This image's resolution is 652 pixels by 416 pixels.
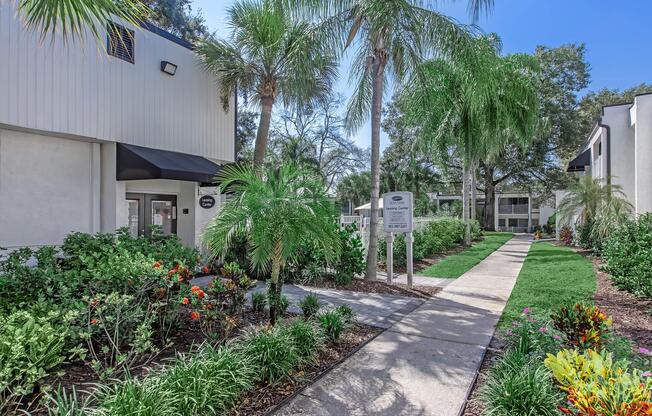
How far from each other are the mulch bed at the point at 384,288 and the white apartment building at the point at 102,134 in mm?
4151

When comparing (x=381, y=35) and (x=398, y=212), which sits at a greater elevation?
(x=381, y=35)

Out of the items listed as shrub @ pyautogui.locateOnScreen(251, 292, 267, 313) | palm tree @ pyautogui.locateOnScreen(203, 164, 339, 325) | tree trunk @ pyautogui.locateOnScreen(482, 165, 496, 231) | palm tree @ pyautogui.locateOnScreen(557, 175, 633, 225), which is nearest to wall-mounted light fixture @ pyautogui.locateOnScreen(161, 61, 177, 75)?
palm tree @ pyautogui.locateOnScreen(203, 164, 339, 325)

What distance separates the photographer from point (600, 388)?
262 cm

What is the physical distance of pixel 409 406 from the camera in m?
3.33

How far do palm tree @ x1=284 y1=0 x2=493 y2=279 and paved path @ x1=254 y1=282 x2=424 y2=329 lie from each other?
63.1 inches

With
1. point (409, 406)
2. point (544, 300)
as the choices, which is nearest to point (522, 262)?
point (544, 300)

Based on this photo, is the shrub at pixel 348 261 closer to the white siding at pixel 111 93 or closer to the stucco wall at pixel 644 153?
the white siding at pixel 111 93

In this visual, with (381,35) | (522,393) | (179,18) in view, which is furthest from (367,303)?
(179,18)

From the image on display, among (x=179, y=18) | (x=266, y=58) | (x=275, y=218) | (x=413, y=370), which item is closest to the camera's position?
(x=413, y=370)

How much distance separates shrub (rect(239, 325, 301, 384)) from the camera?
363 centimetres

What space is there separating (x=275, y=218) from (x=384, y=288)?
15.1 feet

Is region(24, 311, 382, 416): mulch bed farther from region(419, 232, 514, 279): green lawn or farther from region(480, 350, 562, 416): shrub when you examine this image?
region(419, 232, 514, 279): green lawn

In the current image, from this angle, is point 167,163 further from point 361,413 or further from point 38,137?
point 361,413

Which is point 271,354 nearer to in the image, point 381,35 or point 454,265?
point 381,35
